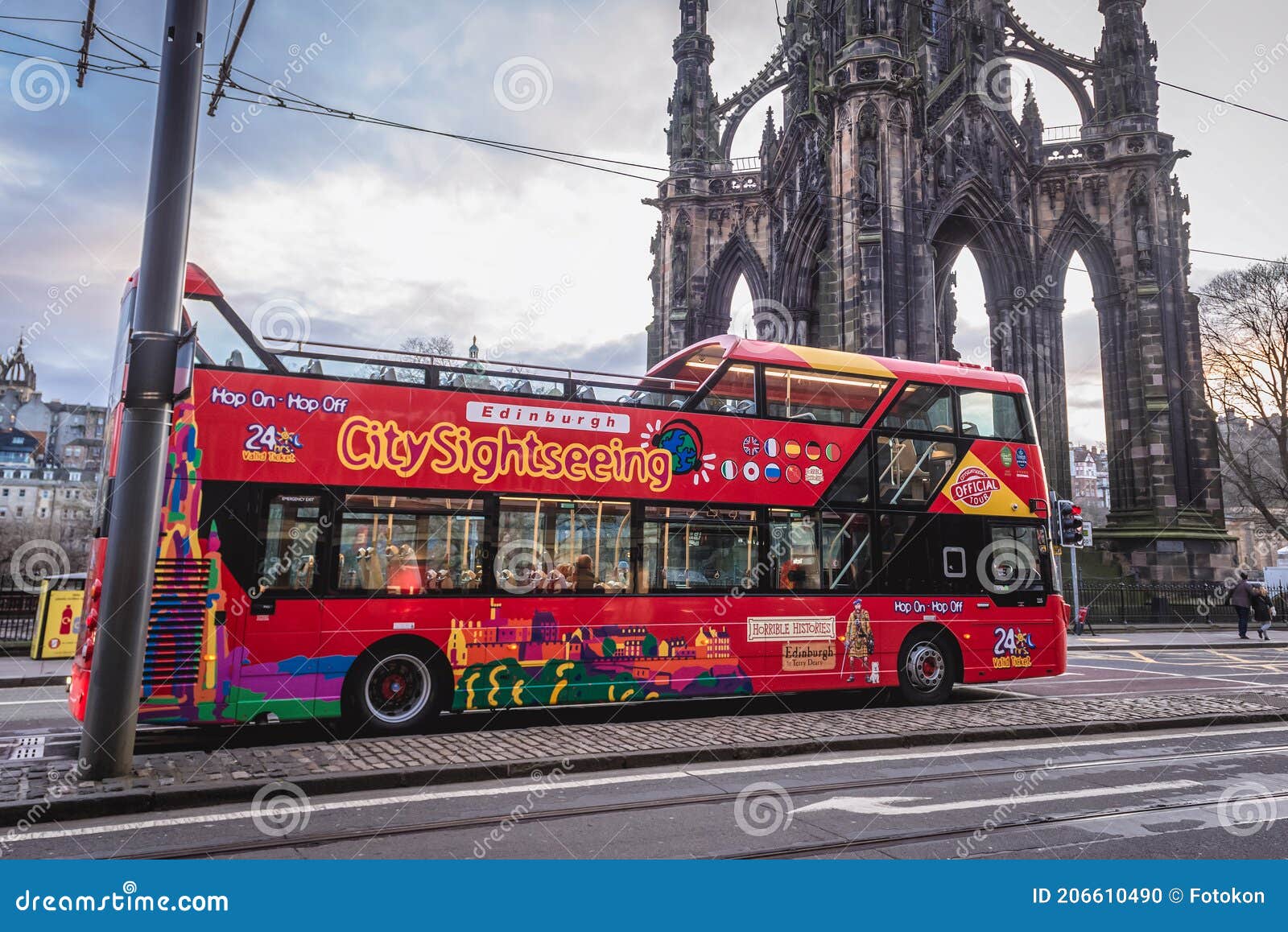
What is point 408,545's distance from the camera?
892 centimetres

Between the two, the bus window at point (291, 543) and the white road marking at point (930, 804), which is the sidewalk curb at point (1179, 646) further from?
the bus window at point (291, 543)

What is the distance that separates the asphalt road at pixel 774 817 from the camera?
16.2 feet

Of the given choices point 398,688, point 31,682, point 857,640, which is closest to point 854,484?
point 857,640

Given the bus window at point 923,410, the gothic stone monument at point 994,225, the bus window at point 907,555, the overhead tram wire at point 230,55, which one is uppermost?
the gothic stone monument at point 994,225

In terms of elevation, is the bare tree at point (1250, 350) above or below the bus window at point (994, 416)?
above

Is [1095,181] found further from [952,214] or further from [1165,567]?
[1165,567]

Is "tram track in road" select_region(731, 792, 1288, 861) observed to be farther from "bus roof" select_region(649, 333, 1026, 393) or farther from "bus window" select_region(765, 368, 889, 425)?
"bus roof" select_region(649, 333, 1026, 393)

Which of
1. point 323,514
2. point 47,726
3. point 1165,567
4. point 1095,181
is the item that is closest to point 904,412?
point 323,514

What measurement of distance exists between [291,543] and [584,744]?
3485 mm

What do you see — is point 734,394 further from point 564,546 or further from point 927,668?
point 927,668

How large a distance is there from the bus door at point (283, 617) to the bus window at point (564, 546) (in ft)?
6.24

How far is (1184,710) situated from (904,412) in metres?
4.82

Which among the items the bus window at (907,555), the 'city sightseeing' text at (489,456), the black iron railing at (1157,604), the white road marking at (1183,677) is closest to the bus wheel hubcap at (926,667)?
the bus window at (907,555)

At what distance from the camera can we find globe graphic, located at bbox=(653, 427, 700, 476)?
1015cm
